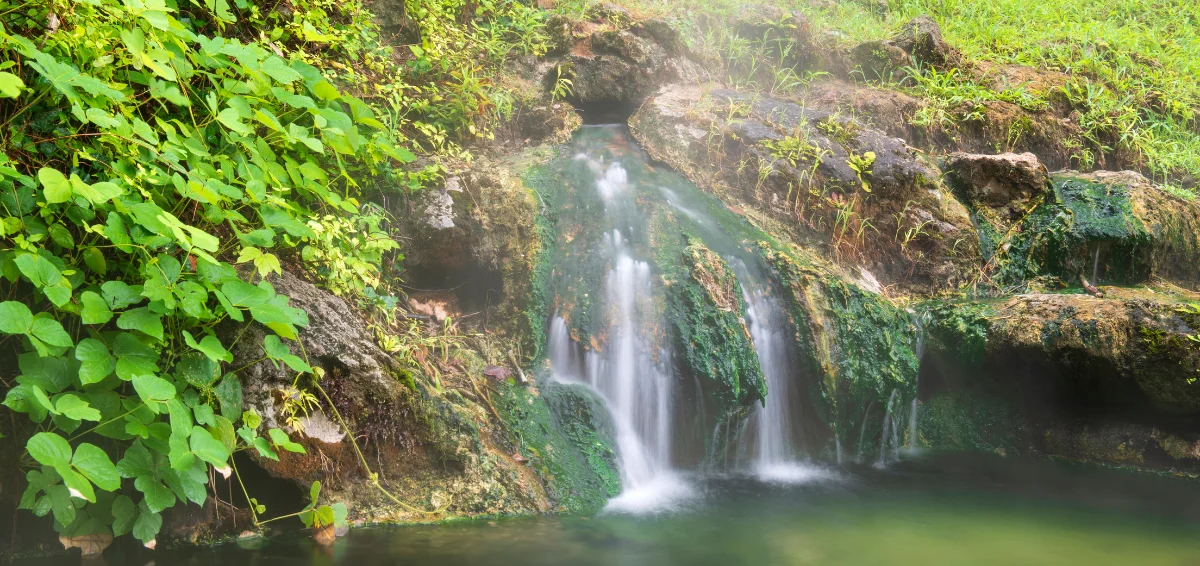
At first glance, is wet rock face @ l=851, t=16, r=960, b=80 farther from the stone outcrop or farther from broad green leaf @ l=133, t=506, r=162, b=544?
broad green leaf @ l=133, t=506, r=162, b=544

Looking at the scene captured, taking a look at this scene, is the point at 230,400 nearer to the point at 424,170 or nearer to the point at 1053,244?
the point at 424,170

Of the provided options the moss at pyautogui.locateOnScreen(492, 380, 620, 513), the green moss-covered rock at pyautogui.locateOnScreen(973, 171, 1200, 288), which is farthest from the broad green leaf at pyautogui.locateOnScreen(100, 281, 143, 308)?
the green moss-covered rock at pyautogui.locateOnScreen(973, 171, 1200, 288)

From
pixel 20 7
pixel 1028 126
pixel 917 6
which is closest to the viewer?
pixel 20 7

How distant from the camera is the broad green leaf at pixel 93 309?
2.38m

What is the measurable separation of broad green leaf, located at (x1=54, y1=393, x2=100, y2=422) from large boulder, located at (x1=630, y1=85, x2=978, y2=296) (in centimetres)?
462

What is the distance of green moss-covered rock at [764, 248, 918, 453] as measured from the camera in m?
5.21

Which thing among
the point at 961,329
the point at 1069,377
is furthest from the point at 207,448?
the point at 1069,377

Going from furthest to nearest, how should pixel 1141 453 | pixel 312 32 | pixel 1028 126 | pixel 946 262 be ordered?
pixel 1028 126 < pixel 946 262 < pixel 1141 453 < pixel 312 32

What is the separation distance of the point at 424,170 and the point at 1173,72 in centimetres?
871

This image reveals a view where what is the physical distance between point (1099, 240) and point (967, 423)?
6.21ft

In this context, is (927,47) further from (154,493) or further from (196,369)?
(154,493)

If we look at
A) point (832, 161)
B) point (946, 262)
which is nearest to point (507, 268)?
point (832, 161)

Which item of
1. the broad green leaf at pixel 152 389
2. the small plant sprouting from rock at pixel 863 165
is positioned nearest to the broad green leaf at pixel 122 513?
the broad green leaf at pixel 152 389

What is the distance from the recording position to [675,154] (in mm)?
6277
